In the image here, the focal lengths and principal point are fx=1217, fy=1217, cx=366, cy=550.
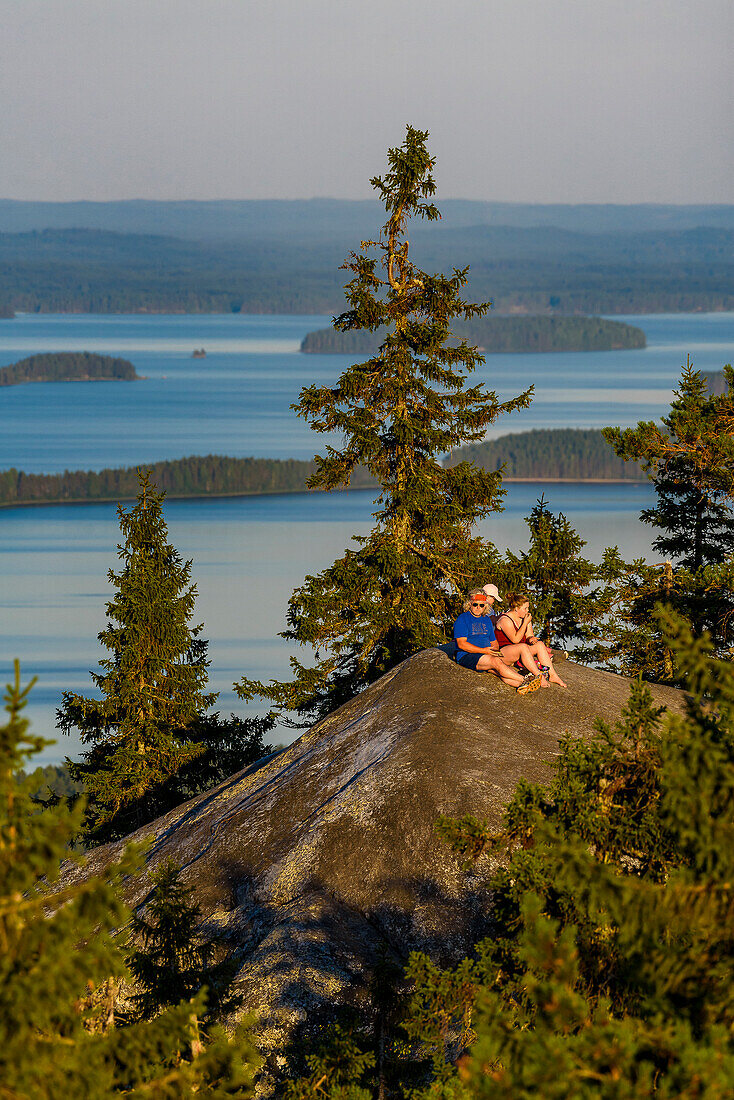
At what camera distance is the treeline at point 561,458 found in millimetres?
165875

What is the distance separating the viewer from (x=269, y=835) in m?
13.3

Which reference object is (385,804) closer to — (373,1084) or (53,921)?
(373,1084)

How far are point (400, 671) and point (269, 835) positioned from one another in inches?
118

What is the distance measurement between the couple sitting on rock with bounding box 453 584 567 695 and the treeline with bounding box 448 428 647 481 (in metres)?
148

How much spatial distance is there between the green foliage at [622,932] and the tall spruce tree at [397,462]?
13916 millimetres

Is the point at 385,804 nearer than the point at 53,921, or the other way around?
the point at 53,921

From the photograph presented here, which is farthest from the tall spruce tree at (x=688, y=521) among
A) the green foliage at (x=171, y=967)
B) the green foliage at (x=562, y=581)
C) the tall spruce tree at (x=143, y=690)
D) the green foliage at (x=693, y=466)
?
the green foliage at (x=171, y=967)

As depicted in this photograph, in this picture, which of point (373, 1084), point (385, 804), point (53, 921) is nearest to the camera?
point (53, 921)

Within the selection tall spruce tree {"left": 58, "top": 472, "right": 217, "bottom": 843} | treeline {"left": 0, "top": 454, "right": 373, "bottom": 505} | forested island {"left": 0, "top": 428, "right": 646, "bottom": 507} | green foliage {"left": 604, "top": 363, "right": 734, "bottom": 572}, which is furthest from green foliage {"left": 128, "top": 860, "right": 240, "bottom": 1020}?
treeline {"left": 0, "top": 454, "right": 373, "bottom": 505}

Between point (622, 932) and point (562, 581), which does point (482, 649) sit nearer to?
point (622, 932)

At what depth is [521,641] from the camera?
1416cm

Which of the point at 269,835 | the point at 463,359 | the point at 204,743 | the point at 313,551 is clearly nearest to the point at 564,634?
the point at 463,359

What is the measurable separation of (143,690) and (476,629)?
12.3 metres

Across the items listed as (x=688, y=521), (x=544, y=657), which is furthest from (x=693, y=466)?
(x=544, y=657)
